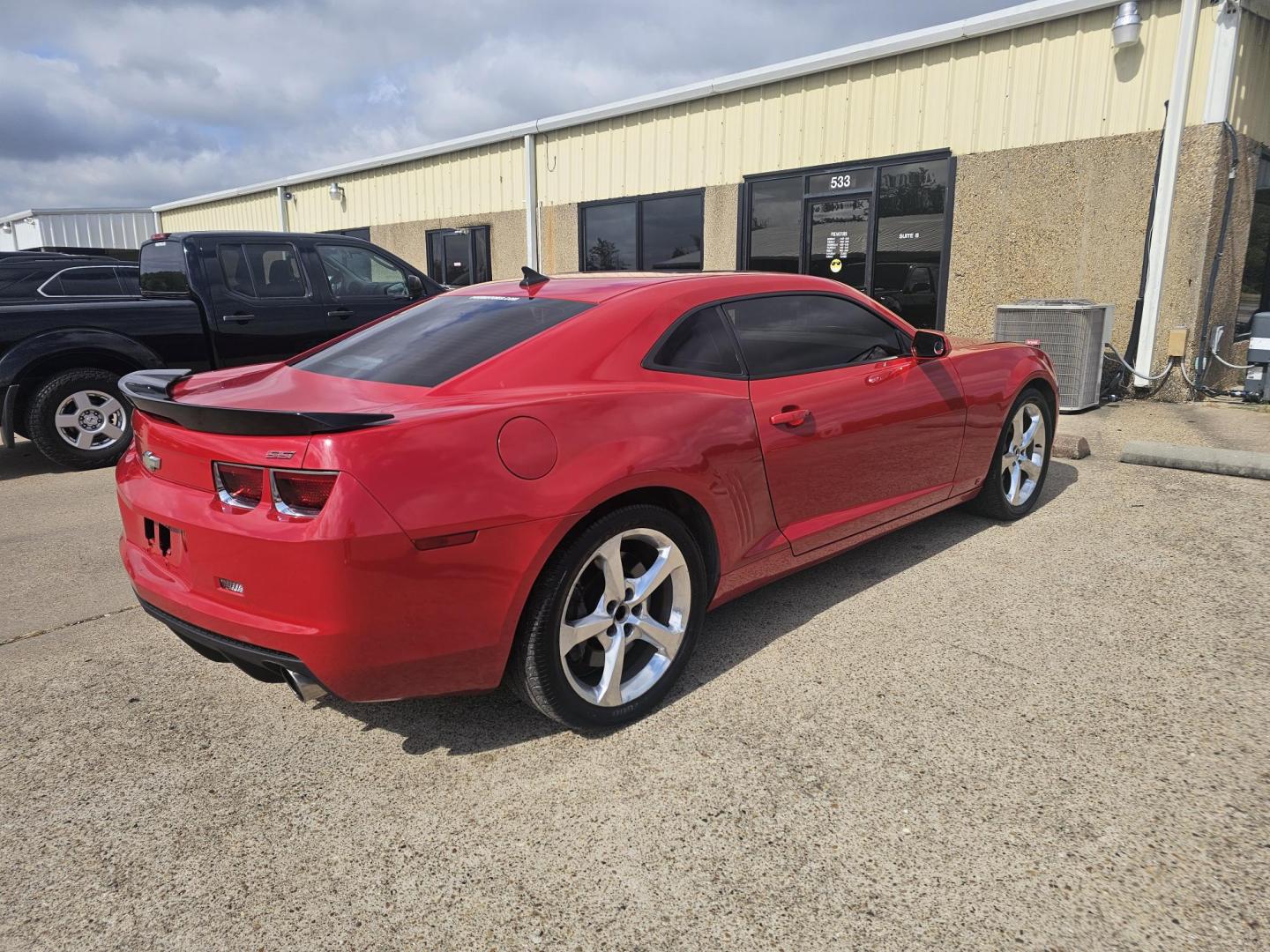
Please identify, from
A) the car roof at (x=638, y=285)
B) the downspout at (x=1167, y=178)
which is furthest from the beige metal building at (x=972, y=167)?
the car roof at (x=638, y=285)

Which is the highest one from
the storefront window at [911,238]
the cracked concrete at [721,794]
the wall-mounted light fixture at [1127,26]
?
the wall-mounted light fixture at [1127,26]

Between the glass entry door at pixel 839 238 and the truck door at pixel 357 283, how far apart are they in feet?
16.8

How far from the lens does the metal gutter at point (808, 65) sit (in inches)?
330

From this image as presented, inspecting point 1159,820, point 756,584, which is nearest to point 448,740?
point 756,584

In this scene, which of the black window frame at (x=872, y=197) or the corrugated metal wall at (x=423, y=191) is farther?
the corrugated metal wall at (x=423, y=191)

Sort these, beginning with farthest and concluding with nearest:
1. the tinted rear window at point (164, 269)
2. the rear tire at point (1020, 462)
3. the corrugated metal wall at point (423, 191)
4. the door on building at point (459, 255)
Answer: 1. the door on building at point (459, 255)
2. the corrugated metal wall at point (423, 191)
3. the tinted rear window at point (164, 269)
4. the rear tire at point (1020, 462)

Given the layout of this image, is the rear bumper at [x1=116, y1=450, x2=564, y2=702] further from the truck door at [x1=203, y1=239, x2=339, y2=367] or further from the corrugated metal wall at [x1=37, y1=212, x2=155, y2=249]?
the corrugated metal wall at [x1=37, y1=212, x2=155, y2=249]

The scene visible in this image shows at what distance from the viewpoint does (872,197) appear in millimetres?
9914

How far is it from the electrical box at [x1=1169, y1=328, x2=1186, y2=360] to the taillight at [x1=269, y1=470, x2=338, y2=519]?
8610mm

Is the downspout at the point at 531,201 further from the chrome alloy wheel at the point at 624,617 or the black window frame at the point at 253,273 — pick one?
the chrome alloy wheel at the point at 624,617

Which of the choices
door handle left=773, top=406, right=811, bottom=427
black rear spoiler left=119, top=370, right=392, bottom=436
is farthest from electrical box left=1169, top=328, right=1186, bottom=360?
black rear spoiler left=119, top=370, right=392, bottom=436

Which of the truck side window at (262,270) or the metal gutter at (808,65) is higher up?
the metal gutter at (808,65)

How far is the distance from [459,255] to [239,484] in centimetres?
1393

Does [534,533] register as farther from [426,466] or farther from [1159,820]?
[1159,820]
